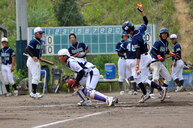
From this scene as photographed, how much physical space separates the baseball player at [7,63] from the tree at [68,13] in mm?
19133

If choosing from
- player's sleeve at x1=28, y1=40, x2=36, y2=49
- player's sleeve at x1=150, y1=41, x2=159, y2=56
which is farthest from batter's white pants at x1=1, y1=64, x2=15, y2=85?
player's sleeve at x1=150, y1=41, x2=159, y2=56

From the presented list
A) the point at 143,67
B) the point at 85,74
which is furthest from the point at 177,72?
the point at 85,74

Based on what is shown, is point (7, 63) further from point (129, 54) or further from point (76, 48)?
point (129, 54)

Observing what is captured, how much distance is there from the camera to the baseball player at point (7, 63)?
1898 centimetres

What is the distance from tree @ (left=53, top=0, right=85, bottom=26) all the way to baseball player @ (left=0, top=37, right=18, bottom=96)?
753 inches

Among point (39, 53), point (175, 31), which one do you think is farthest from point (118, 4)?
point (39, 53)

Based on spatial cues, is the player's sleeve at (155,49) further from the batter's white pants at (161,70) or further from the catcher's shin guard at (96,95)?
the catcher's shin guard at (96,95)

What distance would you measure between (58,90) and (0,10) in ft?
126

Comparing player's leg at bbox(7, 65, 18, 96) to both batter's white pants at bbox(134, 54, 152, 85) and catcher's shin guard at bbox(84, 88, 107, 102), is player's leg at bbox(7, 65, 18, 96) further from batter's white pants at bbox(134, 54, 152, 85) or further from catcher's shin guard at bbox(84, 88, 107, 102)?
catcher's shin guard at bbox(84, 88, 107, 102)

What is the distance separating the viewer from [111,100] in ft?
37.1

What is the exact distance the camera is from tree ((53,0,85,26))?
3866cm

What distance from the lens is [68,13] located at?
38.6 metres

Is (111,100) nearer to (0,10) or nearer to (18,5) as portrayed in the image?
(18,5)

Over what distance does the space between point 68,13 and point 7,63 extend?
19.8 m
